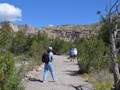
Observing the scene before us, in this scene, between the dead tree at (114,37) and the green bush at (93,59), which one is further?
the green bush at (93,59)

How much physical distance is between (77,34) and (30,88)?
14461 cm

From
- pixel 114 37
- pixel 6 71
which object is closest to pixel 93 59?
pixel 114 37

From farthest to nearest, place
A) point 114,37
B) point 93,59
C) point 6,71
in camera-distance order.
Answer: point 93,59 → point 114,37 → point 6,71

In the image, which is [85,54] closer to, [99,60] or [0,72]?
[99,60]

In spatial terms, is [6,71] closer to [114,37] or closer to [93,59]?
[114,37]

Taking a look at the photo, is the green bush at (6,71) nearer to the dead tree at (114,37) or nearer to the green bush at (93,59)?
the dead tree at (114,37)

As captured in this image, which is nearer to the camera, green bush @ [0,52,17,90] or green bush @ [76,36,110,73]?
green bush @ [0,52,17,90]

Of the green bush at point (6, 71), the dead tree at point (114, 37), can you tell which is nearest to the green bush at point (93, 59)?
the dead tree at point (114, 37)

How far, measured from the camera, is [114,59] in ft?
51.0

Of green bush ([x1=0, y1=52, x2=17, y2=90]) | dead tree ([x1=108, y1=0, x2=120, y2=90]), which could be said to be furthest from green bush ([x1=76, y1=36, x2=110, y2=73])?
green bush ([x1=0, y1=52, x2=17, y2=90])

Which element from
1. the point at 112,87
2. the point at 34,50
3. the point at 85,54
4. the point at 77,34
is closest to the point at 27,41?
the point at 34,50

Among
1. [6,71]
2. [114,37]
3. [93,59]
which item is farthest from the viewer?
[93,59]

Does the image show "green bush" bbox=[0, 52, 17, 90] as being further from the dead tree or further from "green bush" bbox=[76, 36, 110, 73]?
"green bush" bbox=[76, 36, 110, 73]

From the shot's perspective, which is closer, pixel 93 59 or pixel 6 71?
pixel 6 71
